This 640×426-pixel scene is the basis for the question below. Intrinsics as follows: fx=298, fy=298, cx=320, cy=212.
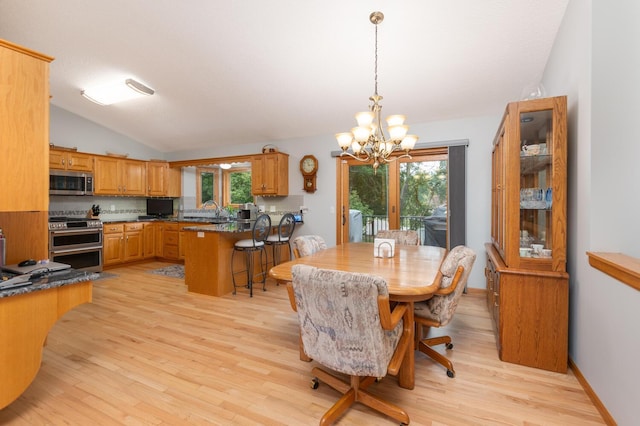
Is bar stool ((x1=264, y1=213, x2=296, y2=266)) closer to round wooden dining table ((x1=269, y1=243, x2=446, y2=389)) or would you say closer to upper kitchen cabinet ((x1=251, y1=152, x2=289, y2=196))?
upper kitchen cabinet ((x1=251, y1=152, x2=289, y2=196))

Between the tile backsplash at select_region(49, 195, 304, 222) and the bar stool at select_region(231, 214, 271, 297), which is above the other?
the tile backsplash at select_region(49, 195, 304, 222)

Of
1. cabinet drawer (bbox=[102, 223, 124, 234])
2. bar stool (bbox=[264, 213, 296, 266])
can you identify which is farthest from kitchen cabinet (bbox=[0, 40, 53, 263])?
cabinet drawer (bbox=[102, 223, 124, 234])

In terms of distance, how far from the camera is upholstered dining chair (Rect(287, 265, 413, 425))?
1.31 meters

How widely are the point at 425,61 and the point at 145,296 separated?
14.0 feet

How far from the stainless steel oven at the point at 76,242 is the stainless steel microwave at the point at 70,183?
0.47 meters

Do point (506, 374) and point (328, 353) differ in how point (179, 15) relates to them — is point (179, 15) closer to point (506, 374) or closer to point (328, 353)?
point (328, 353)

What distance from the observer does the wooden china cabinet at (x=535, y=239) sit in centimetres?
211

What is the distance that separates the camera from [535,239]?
2.30m

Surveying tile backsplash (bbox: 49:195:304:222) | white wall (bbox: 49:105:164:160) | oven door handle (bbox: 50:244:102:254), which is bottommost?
Result: oven door handle (bbox: 50:244:102:254)

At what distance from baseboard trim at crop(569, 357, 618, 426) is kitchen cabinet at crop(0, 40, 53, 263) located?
10.9ft

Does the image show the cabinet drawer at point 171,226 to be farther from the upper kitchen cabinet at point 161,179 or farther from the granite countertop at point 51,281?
the granite countertop at point 51,281

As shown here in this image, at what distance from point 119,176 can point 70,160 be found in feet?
2.54

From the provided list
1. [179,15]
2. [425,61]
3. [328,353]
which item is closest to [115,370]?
[328,353]

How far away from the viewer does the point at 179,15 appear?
8.98ft
